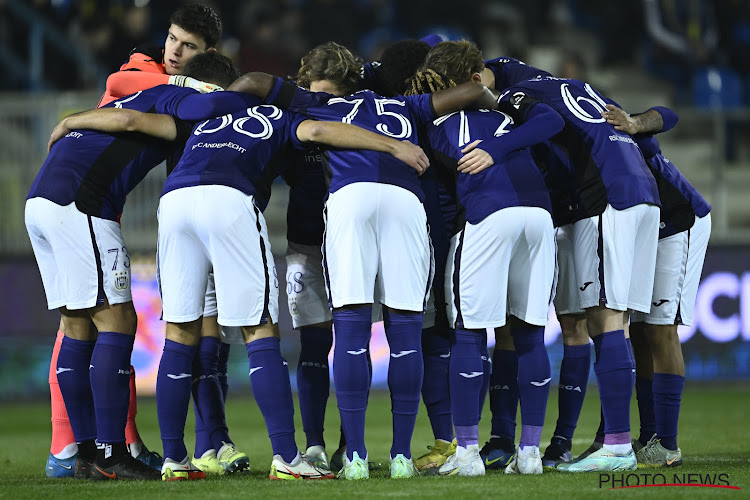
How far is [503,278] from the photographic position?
512 centimetres

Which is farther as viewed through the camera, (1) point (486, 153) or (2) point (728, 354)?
(2) point (728, 354)

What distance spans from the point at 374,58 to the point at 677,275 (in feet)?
29.2

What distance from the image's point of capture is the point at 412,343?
200 inches

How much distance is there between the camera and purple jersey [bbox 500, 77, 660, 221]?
5.42m

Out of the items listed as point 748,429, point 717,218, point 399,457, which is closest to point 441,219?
point 399,457

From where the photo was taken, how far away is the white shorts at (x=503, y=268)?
5102mm

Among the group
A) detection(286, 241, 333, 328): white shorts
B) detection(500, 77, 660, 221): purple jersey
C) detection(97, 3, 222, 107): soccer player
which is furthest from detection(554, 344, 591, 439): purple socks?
detection(97, 3, 222, 107): soccer player

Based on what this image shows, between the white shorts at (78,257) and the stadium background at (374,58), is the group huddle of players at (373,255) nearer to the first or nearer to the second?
the white shorts at (78,257)

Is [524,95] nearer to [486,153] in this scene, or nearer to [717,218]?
[486,153]

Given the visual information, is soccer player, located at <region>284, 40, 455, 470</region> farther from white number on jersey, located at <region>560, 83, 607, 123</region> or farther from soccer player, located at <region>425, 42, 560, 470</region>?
white number on jersey, located at <region>560, 83, 607, 123</region>

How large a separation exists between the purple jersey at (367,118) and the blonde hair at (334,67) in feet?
0.42

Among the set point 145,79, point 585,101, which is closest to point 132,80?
point 145,79

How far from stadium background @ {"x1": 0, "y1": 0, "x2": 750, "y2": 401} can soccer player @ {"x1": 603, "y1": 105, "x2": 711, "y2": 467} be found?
15.0 feet

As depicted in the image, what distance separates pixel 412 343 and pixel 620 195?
1.34m
